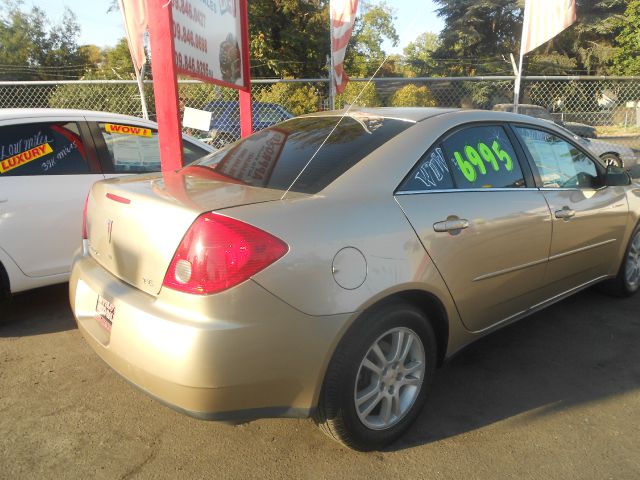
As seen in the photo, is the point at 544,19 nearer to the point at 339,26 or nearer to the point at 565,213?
the point at 339,26

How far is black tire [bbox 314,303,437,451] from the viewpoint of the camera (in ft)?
6.98

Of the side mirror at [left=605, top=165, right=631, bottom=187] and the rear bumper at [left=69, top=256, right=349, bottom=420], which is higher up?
the side mirror at [left=605, top=165, right=631, bottom=187]

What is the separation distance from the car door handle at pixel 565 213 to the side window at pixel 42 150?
136 inches

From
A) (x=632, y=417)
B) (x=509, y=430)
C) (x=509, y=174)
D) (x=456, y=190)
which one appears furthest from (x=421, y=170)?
(x=632, y=417)

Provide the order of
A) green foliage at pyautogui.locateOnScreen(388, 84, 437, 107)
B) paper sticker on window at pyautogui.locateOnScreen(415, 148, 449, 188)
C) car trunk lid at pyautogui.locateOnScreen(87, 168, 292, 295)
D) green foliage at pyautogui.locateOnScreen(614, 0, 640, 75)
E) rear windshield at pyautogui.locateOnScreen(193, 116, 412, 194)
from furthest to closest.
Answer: green foliage at pyautogui.locateOnScreen(614, 0, 640, 75) → green foliage at pyautogui.locateOnScreen(388, 84, 437, 107) → paper sticker on window at pyautogui.locateOnScreen(415, 148, 449, 188) → rear windshield at pyautogui.locateOnScreen(193, 116, 412, 194) → car trunk lid at pyautogui.locateOnScreen(87, 168, 292, 295)

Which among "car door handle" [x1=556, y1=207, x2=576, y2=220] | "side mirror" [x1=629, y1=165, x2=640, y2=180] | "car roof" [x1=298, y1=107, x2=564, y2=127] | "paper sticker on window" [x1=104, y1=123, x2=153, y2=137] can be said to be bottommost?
"side mirror" [x1=629, y1=165, x2=640, y2=180]

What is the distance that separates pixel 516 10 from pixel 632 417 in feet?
126

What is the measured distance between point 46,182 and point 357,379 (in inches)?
114

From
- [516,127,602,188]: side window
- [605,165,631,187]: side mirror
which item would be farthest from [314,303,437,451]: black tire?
[605,165,631,187]: side mirror

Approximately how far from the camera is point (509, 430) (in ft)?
8.37

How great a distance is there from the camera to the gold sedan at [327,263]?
193 cm

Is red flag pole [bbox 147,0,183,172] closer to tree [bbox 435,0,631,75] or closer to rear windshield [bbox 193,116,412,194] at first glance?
rear windshield [bbox 193,116,412,194]

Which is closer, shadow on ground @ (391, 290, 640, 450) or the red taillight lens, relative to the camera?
the red taillight lens

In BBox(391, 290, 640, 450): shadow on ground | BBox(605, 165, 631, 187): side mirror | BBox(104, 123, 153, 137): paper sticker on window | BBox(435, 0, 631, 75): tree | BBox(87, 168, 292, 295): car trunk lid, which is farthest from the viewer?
BBox(435, 0, 631, 75): tree
